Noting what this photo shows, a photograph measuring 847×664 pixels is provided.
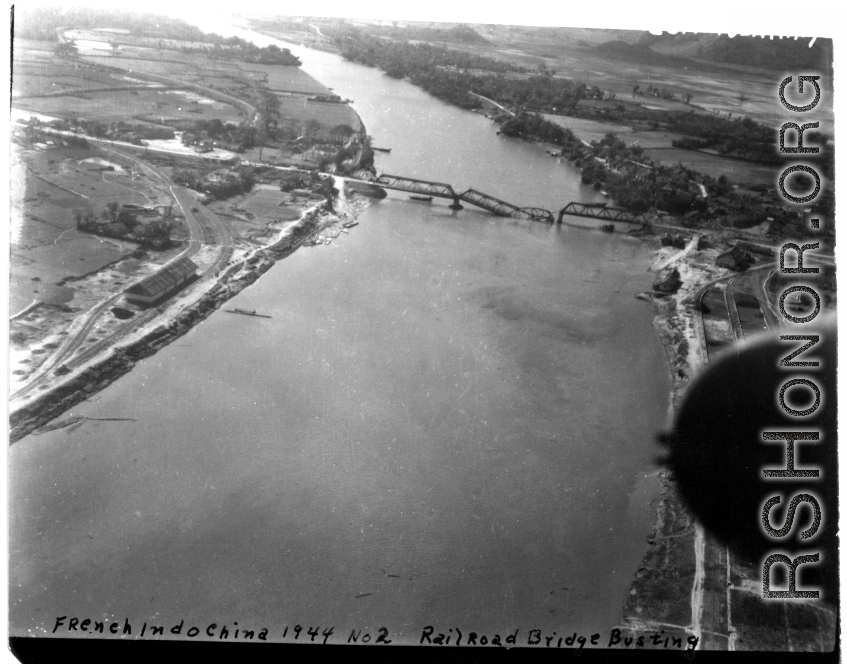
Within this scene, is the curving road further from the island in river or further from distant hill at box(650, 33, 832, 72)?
distant hill at box(650, 33, 832, 72)

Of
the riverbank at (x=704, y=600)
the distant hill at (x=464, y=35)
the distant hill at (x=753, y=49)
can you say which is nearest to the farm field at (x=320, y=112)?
the distant hill at (x=464, y=35)

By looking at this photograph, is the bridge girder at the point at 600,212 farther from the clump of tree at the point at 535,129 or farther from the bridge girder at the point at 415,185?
the bridge girder at the point at 415,185

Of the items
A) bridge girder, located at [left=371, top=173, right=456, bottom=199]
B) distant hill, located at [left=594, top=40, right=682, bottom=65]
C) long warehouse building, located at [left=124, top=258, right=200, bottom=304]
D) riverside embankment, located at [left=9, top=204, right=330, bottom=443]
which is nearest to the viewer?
riverside embankment, located at [left=9, top=204, right=330, bottom=443]

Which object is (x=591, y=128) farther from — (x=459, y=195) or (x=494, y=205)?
(x=459, y=195)

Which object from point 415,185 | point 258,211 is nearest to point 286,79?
point 258,211

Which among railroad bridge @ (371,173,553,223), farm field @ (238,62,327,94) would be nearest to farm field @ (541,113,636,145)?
railroad bridge @ (371,173,553,223)
